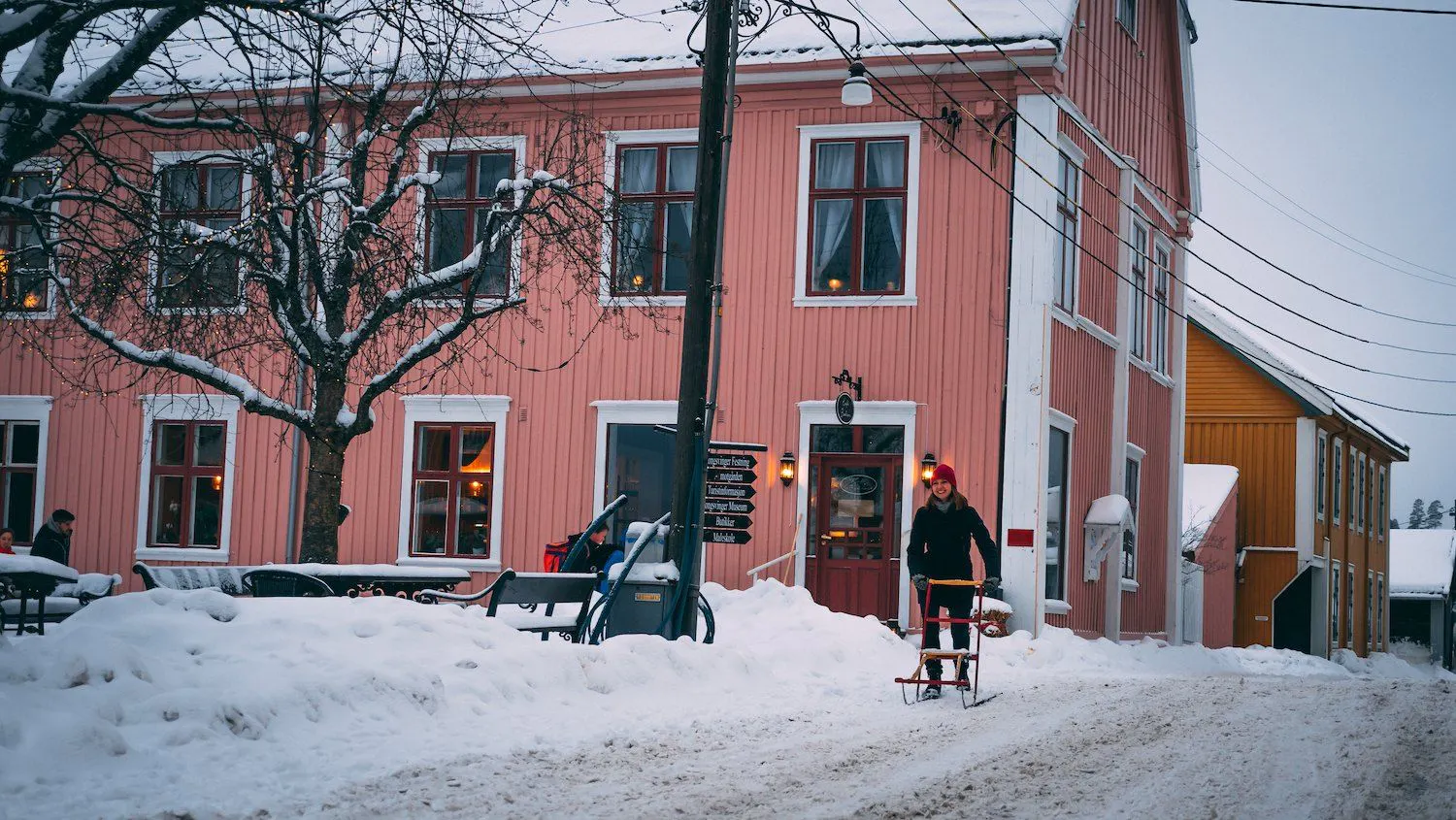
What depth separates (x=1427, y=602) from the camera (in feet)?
166

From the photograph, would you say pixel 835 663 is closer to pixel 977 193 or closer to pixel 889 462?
pixel 889 462

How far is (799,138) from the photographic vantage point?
771 inches

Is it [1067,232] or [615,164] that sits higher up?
[615,164]

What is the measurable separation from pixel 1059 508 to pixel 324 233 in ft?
33.2

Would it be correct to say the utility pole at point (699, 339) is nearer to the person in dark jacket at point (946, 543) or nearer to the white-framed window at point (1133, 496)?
the person in dark jacket at point (946, 543)

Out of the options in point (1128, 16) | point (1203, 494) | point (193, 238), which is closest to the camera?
point (193, 238)

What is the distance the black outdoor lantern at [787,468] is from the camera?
1916 centimetres

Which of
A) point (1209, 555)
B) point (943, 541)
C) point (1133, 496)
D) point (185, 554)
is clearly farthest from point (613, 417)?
point (1209, 555)

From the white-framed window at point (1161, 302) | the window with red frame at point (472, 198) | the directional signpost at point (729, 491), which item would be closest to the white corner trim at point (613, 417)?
the window with red frame at point (472, 198)

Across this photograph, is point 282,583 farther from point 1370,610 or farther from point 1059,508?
point 1370,610

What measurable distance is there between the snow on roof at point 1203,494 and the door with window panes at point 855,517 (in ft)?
38.6

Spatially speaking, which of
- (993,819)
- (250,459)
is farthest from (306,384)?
(993,819)

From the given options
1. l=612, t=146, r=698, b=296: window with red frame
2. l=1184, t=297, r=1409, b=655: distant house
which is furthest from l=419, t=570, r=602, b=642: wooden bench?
l=1184, t=297, r=1409, b=655: distant house

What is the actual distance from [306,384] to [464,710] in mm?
12823
